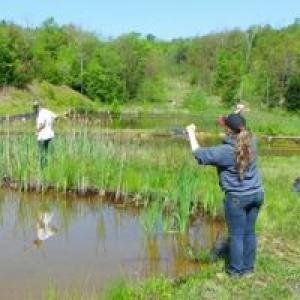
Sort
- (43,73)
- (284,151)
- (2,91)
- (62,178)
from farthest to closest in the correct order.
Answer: (43,73) < (2,91) < (284,151) < (62,178)

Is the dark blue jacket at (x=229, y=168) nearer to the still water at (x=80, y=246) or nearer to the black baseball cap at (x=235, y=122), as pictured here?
the black baseball cap at (x=235, y=122)

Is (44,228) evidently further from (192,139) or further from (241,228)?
(192,139)

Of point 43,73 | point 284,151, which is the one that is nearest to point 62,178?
point 284,151

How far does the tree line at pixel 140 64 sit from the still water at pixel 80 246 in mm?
46705

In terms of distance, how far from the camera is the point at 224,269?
690cm

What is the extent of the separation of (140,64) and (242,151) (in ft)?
229

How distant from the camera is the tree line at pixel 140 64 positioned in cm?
5934


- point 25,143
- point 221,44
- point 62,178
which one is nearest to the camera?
point 62,178

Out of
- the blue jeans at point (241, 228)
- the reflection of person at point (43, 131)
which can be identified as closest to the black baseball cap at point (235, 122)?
the blue jeans at point (241, 228)

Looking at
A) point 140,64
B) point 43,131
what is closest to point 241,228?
point 43,131

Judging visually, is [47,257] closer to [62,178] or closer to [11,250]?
[11,250]

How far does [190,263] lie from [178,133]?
66.6 ft

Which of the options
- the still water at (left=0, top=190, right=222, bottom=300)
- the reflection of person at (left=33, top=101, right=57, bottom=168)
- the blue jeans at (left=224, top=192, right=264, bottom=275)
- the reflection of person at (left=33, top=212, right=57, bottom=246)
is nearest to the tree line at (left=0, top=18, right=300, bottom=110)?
the reflection of person at (left=33, top=101, right=57, bottom=168)

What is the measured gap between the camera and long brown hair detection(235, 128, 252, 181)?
20.3 ft
